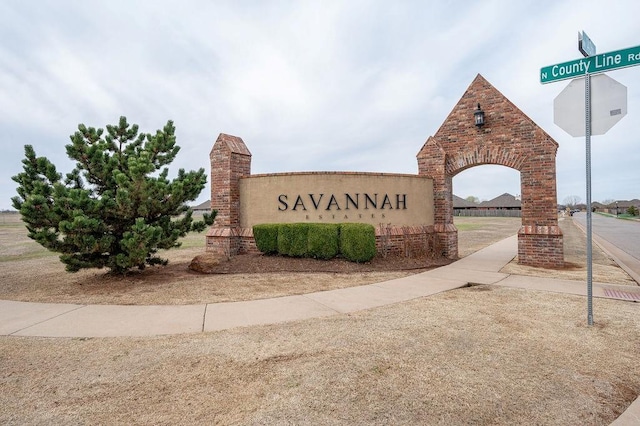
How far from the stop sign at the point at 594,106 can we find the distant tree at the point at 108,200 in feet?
24.3

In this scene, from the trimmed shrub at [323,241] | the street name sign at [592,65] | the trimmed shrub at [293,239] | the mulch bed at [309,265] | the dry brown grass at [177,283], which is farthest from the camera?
the trimmed shrub at [293,239]

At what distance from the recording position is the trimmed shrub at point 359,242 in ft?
32.1

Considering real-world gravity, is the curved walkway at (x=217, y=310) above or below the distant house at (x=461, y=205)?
below

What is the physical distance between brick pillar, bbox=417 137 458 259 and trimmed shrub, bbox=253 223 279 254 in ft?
18.4

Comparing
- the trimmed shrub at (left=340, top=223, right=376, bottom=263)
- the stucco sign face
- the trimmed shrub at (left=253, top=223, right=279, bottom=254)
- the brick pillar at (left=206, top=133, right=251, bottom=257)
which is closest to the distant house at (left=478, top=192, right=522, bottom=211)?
the stucco sign face

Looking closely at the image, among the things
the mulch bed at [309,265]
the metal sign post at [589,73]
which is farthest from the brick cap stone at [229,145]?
the metal sign post at [589,73]

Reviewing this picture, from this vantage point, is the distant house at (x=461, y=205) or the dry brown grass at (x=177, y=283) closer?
the dry brown grass at (x=177, y=283)

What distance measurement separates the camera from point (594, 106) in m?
4.64

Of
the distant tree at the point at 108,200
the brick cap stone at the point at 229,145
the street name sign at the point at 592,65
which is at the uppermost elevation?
the brick cap stone at the point at 229,145

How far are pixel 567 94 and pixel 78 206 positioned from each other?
28.9 ft

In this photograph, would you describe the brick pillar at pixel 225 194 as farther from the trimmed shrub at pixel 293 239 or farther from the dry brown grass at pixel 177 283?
the trimmed shrub at pixel 293 239

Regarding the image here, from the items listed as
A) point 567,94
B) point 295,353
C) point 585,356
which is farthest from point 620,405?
point 567,94

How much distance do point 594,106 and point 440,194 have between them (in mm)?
7456

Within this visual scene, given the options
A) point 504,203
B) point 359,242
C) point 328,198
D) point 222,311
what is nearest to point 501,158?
point 359,242
